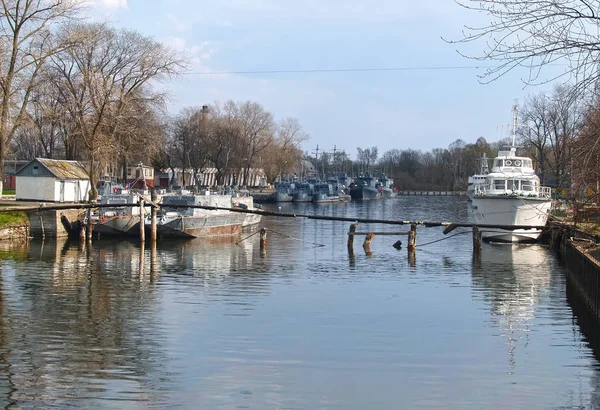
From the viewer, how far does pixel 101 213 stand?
47281mm

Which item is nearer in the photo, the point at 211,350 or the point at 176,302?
the point at 211,350

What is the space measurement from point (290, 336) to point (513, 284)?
42.8 ft

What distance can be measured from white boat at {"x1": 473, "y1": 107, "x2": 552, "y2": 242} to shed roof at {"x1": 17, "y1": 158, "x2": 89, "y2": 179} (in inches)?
1117

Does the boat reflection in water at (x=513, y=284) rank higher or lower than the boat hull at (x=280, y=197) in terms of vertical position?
lower

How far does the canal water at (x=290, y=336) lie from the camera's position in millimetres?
13898

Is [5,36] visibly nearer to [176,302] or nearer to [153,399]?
[176,302]

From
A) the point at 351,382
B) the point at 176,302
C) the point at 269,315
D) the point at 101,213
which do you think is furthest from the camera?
the point at 101,213

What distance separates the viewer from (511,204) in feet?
148

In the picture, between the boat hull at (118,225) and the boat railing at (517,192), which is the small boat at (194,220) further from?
the boat railing at (517,192)

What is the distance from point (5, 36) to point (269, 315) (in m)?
31.4

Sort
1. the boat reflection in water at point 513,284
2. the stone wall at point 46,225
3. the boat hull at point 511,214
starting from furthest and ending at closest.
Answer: the boat hull at point 511,214
the stone wall at point 46,225
the boat reflection in water at point 513,284

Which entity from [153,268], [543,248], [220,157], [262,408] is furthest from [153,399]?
[220,157]

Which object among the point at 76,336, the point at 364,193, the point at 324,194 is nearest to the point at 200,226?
the point at 76,336

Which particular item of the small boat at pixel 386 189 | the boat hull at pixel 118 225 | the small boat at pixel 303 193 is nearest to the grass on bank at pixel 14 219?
the boat hull at pixel 118 225
